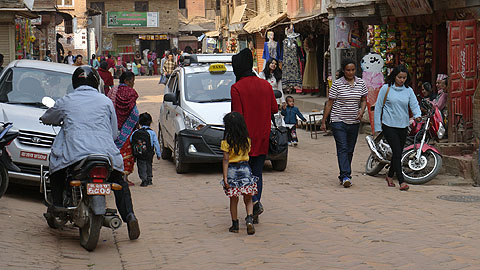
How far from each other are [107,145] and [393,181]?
626cm

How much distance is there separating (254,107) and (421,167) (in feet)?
14.5

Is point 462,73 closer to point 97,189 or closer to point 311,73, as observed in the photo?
point 97,189

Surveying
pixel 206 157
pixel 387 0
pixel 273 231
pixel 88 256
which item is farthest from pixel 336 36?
pixel 88 256

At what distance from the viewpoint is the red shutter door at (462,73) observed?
1331cm

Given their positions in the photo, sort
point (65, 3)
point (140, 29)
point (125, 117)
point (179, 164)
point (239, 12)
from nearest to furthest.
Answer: point (125, 117) → point (179, 164) → point (239, 12) → point (65, 3) → point (140, 29)

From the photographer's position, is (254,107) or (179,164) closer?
(254,107)

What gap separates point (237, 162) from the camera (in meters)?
7.99

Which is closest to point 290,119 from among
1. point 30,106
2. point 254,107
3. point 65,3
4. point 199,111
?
point 199,111

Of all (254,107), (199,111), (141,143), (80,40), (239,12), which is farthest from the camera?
(80,40)

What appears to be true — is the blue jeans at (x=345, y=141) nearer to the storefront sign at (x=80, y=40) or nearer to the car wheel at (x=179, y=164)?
the car wheel at (x=179, y=164)

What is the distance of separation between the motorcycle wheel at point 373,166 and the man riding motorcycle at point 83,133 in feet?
19.5

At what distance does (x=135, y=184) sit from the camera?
12016 mm

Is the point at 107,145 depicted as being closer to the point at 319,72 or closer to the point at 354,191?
the point at 354,191

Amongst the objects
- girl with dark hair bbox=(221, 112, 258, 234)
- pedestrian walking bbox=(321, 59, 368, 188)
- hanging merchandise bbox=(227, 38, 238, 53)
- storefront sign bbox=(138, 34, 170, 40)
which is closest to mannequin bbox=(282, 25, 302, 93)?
pedestrian walking bbox=(321, 59, 368, 188)
